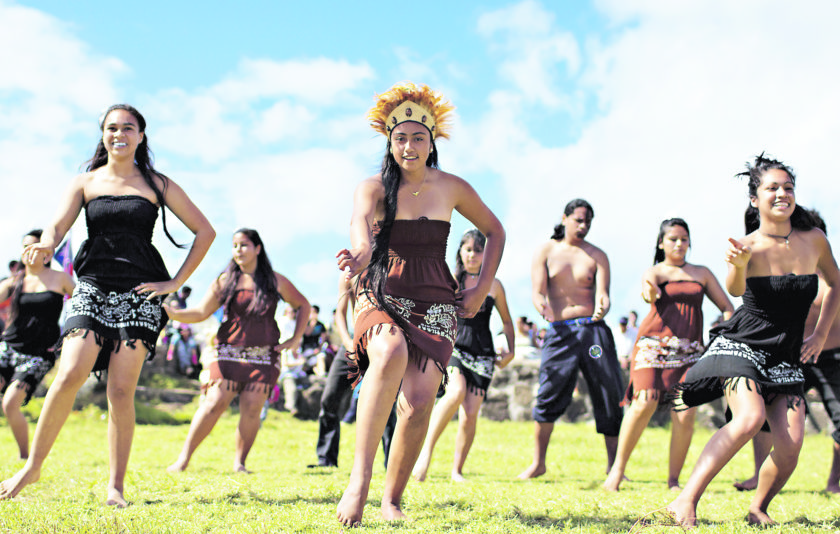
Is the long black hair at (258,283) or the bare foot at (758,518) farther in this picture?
the long black hair at (258,283)

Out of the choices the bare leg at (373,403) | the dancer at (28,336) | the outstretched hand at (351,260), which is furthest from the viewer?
the dancer at (28,336)

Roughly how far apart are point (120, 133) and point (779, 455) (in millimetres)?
4372

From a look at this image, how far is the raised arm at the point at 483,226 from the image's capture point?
4219 mm

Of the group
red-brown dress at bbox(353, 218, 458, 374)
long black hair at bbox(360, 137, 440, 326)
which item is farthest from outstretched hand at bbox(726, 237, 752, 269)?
long black hair at bbox(360, 137, 440, 326)

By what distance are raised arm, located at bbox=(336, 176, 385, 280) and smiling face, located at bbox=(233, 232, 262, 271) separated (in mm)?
3323

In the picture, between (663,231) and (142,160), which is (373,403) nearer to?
(142,160)

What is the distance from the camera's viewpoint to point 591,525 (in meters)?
3.99

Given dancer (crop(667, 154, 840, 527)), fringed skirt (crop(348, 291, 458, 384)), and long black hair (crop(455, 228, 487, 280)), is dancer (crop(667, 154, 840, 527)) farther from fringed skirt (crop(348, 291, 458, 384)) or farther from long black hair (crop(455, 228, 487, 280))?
A: long black hair (crop(455, 228, 487, 280))

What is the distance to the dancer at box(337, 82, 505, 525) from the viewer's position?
3633 mm

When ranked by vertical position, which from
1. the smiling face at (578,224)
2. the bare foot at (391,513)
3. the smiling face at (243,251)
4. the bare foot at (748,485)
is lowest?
the bare foot at (391,513)

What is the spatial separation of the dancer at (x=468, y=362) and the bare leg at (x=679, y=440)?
158 cm

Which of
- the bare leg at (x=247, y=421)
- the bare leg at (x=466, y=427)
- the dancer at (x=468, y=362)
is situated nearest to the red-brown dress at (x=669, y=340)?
the dancer at (x=468, y=362)

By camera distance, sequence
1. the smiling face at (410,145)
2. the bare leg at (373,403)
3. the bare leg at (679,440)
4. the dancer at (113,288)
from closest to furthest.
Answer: the bare leg at (373,403)
the smiling face at (410,145)
the dancer at (113,288)
the bare leg at (679,440)

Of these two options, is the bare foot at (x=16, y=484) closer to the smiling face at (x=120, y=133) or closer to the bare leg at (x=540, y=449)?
the smiling face at (x=120, y=133)
